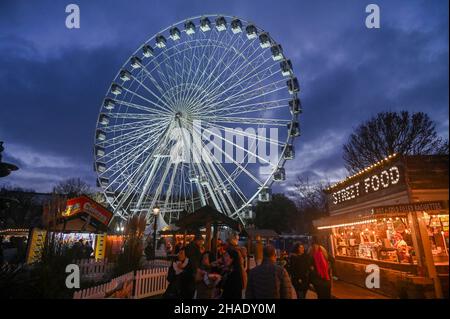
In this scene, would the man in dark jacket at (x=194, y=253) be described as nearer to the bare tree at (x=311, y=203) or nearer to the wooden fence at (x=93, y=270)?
the wooden fence at (x=93, y=270)

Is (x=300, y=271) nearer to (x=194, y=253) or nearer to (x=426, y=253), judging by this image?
(x=194, y=253)

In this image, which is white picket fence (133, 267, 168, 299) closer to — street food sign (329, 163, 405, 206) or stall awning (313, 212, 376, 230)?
stall awning (313, 212, 376, 230)

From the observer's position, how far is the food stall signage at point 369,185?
9.04 meters

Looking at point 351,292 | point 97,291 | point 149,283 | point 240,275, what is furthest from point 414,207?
point 97,291

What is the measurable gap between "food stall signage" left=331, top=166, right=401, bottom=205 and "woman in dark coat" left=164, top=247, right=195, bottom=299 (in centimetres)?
675

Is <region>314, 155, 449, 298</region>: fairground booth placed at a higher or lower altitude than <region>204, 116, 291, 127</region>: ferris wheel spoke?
lower

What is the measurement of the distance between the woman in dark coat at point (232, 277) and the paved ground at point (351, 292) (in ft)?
15.9

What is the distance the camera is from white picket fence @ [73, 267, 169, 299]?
20.7 feet

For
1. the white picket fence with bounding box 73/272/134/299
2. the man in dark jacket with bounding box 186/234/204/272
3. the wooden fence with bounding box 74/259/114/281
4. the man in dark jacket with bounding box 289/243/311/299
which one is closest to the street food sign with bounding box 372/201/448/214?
the man in dark jacket with bounding box 289/243/311/299

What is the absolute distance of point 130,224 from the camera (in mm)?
11562

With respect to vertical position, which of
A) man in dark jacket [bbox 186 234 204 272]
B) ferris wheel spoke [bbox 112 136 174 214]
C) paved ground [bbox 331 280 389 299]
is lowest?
paved ground [bbox 331 280 389 299]
